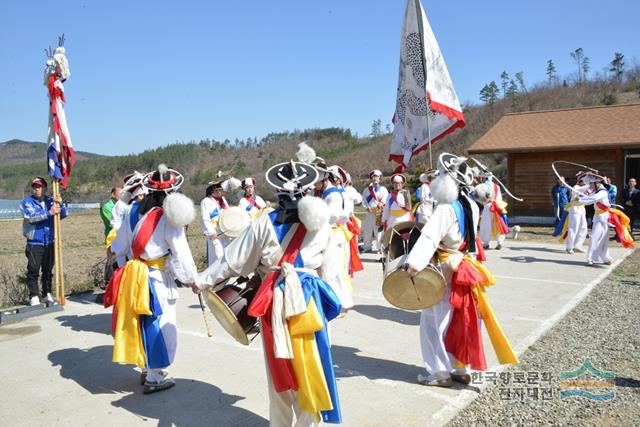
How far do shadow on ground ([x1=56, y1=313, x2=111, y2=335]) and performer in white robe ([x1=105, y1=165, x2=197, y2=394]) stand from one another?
219 cm

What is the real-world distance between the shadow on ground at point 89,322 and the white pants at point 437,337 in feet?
13.1

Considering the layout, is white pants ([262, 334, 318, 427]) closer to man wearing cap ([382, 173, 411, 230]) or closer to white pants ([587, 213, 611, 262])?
man wearing cap ([382, 173, 411, 230])

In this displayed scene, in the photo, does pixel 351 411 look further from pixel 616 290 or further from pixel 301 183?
pixel 616 290

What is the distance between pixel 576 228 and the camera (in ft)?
39.5

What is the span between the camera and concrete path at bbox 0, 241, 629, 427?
13.2 ft

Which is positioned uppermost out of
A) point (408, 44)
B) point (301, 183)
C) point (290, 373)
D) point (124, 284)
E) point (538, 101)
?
point (538, 101)

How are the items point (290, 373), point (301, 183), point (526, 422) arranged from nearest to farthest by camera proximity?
point (290, 373)
point (301, 183)
point (526, 422)

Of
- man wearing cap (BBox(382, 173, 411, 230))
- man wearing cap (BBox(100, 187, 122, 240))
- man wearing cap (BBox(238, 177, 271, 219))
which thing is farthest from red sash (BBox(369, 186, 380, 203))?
man wearing cap (BBox(100, 187, 122, 240))

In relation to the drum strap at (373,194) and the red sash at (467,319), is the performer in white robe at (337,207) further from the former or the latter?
the drum strap at (373,194)

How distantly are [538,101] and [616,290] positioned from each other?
117 feet

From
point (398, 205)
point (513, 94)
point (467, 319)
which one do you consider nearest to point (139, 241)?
point (467, 319)

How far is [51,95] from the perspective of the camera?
7.32m

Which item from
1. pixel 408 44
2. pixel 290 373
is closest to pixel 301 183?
pixel 290 373

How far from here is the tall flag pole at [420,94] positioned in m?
7.38
